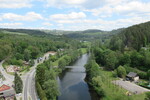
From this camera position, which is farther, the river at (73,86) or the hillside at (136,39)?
the hillside at (136,39)

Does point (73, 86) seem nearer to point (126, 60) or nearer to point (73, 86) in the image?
point (73, 86)

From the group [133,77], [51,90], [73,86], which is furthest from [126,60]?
[51,90]

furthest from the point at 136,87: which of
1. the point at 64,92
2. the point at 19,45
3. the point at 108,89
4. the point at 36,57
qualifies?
the point at 19,45

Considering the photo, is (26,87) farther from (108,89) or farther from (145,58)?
(145,58)

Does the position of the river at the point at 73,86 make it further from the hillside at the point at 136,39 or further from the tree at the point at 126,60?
the hillside at the point at 136,39

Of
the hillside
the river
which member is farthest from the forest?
the river

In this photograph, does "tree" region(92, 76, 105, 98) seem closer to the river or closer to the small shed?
the river

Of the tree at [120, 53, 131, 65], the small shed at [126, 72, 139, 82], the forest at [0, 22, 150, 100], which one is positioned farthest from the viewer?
the tree at [120, 53, 131, 65]

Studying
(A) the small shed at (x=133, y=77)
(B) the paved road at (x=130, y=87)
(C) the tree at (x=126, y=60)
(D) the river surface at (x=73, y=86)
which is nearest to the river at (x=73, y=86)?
(D) the river surface at (x=73, y=86)
